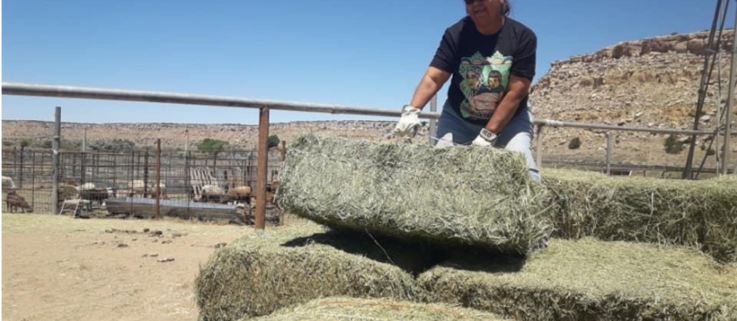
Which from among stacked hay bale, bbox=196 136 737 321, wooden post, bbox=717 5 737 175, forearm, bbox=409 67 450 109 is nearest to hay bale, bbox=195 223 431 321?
stacked hay bale, bbox=196 136 737 321

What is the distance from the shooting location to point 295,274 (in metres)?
2.24

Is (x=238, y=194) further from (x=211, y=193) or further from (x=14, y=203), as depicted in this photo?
(x=14, y=203)

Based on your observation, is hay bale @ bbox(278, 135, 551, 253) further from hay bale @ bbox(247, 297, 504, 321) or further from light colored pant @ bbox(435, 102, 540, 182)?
light colored pant @ bbox(435, 102, 540, 182)

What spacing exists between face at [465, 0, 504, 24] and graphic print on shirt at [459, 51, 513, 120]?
172 millimetres

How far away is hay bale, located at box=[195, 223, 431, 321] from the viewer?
215 centimetres

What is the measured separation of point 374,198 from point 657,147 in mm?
34279

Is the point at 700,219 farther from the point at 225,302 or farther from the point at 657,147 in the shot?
the point at 657,147

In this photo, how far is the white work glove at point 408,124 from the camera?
272 centimetres

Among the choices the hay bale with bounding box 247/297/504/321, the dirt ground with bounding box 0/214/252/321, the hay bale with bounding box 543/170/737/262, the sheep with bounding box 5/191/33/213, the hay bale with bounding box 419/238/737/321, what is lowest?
the sheep with bounding box 5/191/33/213

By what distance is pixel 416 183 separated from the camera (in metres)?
2.26

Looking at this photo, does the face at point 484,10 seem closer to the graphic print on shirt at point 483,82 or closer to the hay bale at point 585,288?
the graphic print on shirt at point 483,82

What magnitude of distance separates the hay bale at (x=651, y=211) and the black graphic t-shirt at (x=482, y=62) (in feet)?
2.07

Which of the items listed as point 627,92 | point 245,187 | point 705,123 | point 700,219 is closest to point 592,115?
point 627,92

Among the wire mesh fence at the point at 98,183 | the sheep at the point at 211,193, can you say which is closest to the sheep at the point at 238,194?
the wire mesh fence at the point at 98,183
